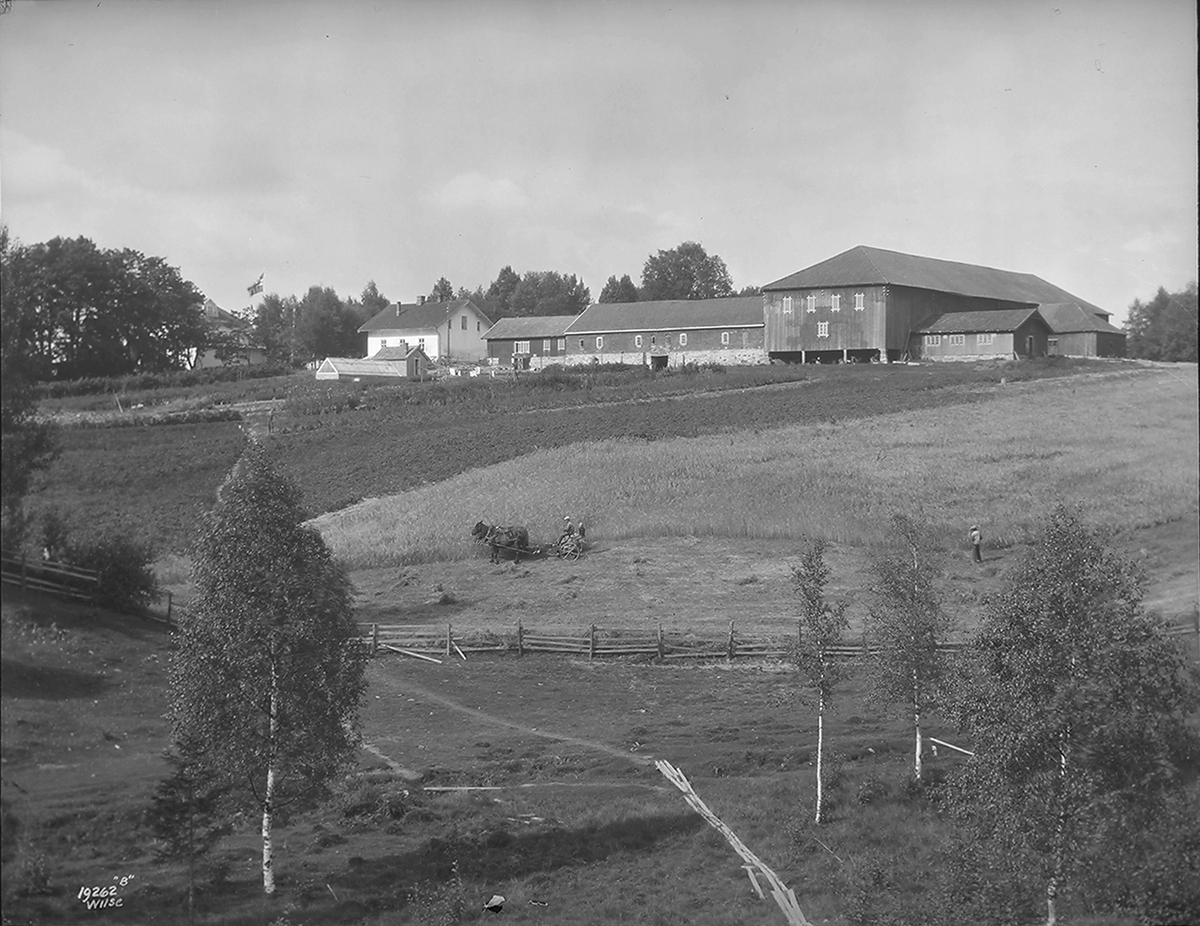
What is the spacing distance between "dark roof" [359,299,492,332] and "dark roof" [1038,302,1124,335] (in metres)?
22.6

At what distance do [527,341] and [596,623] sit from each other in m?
15.6

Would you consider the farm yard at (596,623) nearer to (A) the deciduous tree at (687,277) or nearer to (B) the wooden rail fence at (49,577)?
(B) the wooden rail fence at (49,577)

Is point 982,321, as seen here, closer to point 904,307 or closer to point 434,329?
point 904,307

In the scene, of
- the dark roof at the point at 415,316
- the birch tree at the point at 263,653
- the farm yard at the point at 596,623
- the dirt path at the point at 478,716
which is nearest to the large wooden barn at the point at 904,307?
the farm yard at the point at 596,623

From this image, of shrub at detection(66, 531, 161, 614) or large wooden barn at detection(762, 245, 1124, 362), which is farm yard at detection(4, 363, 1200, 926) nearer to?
shrub at detection(66, 531, 161, 614)

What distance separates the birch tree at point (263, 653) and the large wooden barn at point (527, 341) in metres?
14.8

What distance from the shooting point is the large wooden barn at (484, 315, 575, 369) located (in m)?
31.3

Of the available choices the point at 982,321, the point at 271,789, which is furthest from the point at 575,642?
the point at 982,321

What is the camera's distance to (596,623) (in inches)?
969

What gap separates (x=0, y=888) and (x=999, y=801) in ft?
36.9

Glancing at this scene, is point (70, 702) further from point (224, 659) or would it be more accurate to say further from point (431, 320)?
point (431, 320)

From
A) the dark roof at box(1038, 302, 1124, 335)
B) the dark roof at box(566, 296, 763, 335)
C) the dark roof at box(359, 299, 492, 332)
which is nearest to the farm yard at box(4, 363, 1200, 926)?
the dark roof at box(359, 299, 492, 332)

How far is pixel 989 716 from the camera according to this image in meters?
12.8

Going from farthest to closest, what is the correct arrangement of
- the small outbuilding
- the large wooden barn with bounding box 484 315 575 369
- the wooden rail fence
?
1. the small outbuilding
2. the large wooden barn with bounding box 484 315 575 369
3. the wooden rail fence
